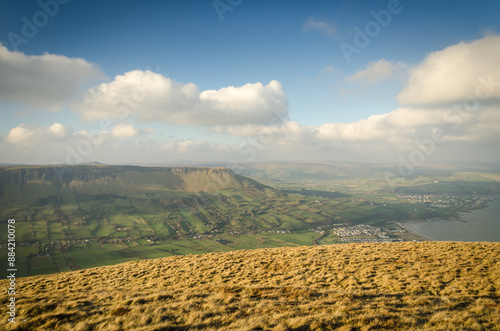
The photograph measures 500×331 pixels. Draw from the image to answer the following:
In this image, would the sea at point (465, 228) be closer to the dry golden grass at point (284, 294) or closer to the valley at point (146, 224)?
the valley at point (146, 224)

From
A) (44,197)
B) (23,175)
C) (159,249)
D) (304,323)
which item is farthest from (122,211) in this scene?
(304,323)

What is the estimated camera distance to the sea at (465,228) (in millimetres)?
105500

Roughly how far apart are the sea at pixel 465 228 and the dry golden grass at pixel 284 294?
11959 centimetres

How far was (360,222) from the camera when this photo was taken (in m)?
154

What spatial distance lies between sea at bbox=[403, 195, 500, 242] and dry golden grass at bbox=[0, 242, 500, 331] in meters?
120

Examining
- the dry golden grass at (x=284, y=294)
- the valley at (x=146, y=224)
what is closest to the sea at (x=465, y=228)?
the valley at (x=146, y=224)

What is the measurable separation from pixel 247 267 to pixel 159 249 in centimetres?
9083

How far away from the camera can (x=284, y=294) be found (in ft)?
41.4

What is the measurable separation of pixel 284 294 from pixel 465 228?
6921 inches

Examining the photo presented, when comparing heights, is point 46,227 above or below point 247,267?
below

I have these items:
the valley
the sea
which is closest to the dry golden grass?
the valley

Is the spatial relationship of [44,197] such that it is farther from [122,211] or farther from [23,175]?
[122,211]

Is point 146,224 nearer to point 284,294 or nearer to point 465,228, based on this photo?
point 284,294

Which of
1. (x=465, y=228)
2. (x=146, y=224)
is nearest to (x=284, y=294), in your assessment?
(x=146, y=224)
